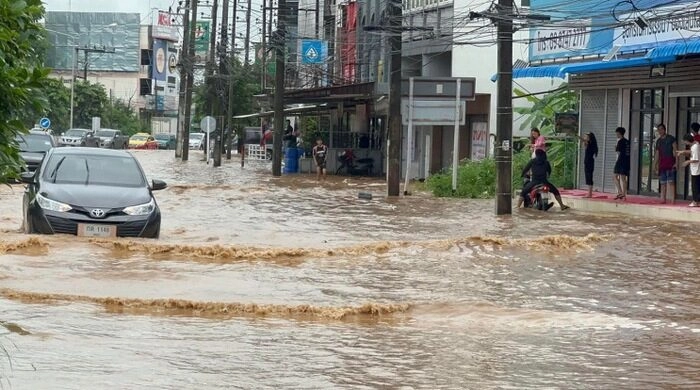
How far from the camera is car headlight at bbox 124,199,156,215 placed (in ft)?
56.3

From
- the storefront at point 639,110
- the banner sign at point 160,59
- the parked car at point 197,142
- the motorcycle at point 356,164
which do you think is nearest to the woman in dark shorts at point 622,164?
the storefront at point 639,110

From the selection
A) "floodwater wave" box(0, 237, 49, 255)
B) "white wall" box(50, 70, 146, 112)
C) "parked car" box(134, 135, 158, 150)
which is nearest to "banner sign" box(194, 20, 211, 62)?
"parked car" box(134, 135, 158, 150)

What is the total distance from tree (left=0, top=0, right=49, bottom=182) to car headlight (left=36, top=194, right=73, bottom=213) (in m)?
11.2

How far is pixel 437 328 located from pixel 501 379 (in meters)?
2.57

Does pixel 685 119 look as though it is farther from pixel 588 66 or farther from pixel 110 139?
pixel 110 139

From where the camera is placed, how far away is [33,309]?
12.0 metres

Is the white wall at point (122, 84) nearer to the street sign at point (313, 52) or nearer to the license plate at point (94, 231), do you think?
the street sign at point (313, 52)

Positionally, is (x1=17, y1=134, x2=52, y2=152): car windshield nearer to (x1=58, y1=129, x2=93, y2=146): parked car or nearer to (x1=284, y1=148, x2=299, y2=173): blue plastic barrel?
(x1=284, y1=148, x2=299, y2=173): blue plastic barrel

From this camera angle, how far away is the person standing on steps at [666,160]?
82.2 feet

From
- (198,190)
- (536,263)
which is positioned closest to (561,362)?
(536,263)

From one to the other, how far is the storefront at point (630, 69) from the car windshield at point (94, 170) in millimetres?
10746

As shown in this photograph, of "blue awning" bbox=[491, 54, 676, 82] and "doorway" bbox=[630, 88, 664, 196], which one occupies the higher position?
"blue awning" bbox=[491, 54, 676, 82]

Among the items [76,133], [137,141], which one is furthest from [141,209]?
[137,141]

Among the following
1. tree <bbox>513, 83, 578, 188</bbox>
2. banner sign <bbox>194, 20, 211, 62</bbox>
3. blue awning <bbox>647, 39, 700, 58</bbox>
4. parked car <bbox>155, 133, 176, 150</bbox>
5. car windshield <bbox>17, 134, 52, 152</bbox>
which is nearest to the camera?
blue awning <bbox>647, 39, 700, 58</bbox>
